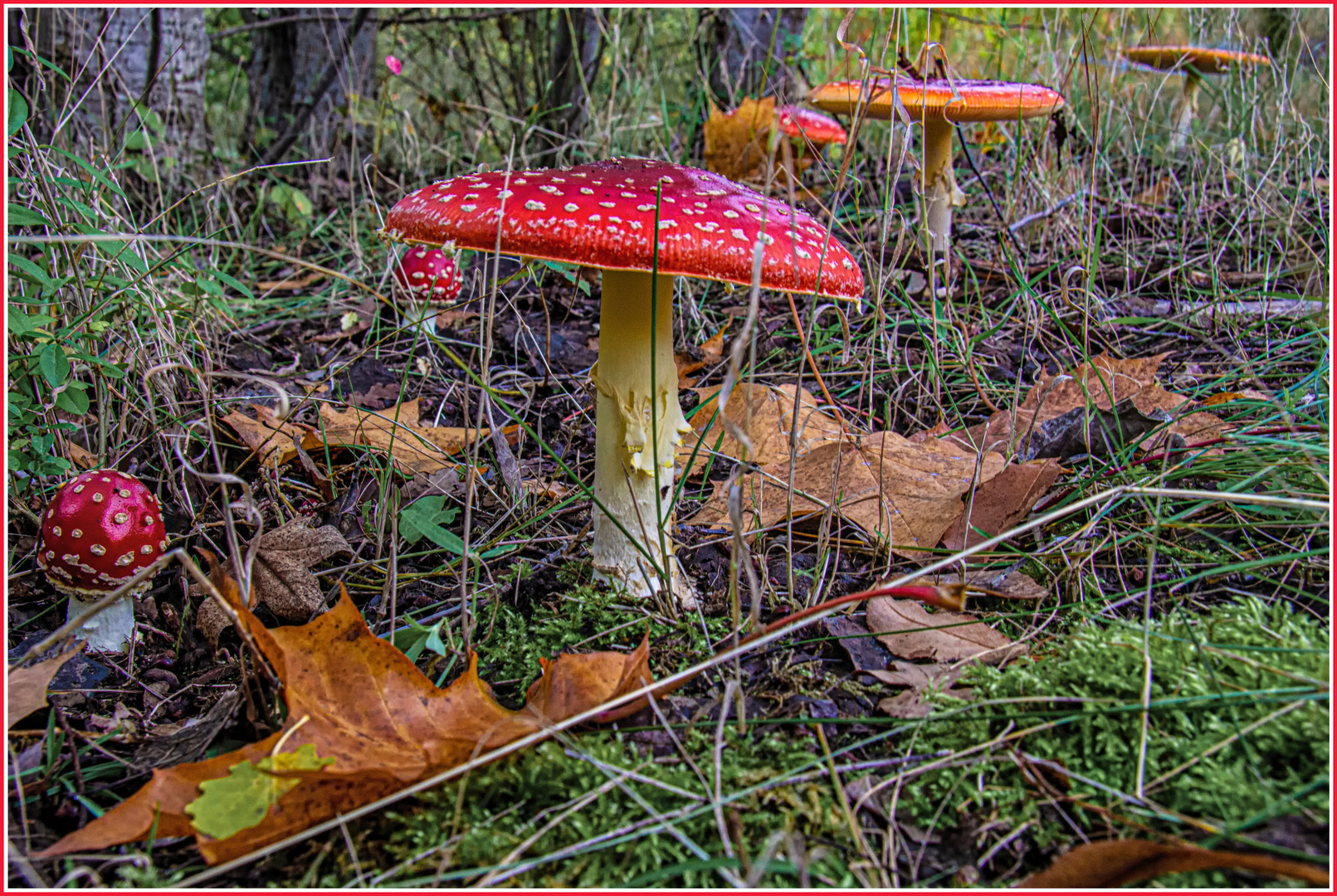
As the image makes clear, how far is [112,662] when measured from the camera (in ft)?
6.33

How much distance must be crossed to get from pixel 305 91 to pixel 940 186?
4386 mm

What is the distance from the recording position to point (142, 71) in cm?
461

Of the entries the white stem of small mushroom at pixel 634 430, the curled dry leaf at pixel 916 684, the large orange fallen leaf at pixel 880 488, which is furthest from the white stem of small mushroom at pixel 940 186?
the curled dry leaf at pixel 916 684

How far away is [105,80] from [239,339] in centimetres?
172

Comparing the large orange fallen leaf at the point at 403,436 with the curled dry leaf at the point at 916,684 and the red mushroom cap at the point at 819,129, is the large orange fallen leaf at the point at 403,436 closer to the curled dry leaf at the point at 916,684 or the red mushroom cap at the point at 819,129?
the curled dry leaf at the point at 916,684

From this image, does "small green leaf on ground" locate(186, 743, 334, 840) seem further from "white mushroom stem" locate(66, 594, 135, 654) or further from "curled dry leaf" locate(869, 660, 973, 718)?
"curled dry leaf" locate(869, 660, 973, 718)

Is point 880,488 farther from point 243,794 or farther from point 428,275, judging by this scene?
point 428,275

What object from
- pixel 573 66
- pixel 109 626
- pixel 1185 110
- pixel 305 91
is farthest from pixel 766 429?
pixel 305 91

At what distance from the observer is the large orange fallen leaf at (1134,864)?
1.08 metres

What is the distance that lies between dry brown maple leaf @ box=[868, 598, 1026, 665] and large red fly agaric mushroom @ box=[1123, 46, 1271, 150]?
3834mm

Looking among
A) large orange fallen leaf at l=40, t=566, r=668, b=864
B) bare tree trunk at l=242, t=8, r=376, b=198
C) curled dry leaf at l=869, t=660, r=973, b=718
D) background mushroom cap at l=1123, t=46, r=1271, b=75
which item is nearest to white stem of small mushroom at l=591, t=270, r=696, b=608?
large orange fallen leaf at l=40, t=566, r=668, b=864

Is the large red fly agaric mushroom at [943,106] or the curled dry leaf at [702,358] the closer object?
the curled dry leaf at [702,358]

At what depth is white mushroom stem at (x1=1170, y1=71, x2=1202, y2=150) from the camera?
4.94 m

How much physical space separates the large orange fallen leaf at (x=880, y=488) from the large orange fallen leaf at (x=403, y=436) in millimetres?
823
